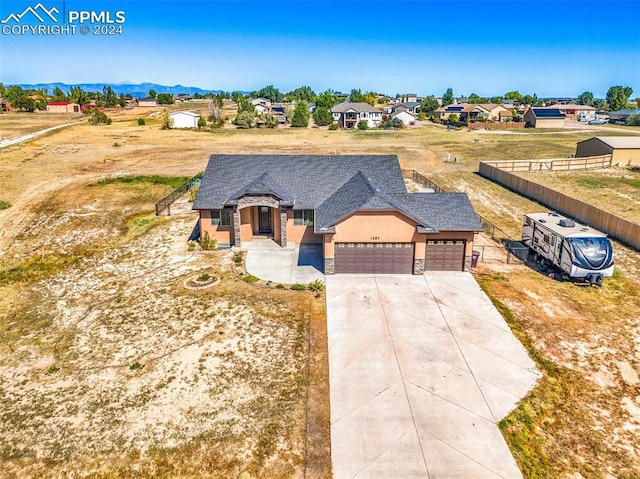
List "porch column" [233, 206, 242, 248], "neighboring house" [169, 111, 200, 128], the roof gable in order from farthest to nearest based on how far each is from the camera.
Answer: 1. "neighboring house" [169, 111, 200, 128]
2. "porch column" [233, 206, 242, 248]
3. the roof gable

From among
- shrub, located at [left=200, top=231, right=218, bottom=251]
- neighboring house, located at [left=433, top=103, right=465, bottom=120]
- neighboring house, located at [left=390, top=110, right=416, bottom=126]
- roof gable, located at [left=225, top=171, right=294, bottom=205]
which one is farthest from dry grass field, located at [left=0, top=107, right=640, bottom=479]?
neighboring house, located at [left=433, top=103, right=465, bottom=120]

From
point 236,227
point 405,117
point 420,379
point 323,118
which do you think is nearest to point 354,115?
point 323,118

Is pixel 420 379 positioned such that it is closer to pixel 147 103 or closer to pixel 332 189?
pixel 332 189

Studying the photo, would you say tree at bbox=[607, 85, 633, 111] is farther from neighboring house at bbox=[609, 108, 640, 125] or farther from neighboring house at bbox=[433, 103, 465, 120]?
neighboring house at bbox=[433, 103, 465, 120]

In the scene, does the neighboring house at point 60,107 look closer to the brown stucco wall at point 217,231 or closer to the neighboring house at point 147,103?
the neighboring house at point 147,103

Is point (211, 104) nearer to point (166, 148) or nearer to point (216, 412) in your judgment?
point (166, 148)

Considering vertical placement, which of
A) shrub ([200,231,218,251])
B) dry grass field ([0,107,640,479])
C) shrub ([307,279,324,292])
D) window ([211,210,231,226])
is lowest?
dry grass field ([0,107,640,479])

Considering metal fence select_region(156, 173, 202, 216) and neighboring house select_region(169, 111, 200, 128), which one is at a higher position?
neighboring house select_region(169, 111, 200, 128)

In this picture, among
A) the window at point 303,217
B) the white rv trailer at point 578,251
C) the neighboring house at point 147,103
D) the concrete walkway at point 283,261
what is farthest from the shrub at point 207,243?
the neighboring house at point 147,103

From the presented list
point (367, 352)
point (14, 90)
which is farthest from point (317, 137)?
Result: point (14, 90)
